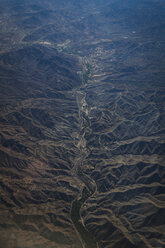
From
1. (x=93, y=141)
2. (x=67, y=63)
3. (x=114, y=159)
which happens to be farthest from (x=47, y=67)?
(x=114, y=159)

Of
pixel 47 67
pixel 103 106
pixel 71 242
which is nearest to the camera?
pixel 71 242

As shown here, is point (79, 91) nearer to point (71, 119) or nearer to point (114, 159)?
point (71, 119)

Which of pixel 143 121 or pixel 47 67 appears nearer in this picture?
pixel 143 121

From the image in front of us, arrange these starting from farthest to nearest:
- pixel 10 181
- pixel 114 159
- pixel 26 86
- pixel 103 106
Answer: pixel 26 86 < pixel 103 106 < pixel 114 159 < pixel 10 181

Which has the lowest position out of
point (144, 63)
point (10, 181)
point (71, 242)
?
point (71, 242)

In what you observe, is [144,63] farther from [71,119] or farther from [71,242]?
[71,242]

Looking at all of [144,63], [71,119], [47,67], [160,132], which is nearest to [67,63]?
[47,67]

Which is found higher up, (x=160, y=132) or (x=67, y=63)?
Result: (x=67, y=63)
